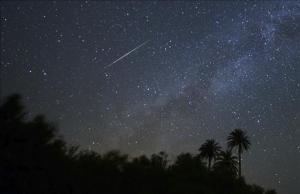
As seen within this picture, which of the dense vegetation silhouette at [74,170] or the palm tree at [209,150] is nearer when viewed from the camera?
the dense vegetation silhouette at [74,170]

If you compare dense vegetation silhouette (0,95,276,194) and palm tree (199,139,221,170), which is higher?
palm tree (199,139,221,170)

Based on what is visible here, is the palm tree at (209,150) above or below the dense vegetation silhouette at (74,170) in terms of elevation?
above

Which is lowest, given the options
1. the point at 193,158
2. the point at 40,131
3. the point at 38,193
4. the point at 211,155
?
the point at 38,193

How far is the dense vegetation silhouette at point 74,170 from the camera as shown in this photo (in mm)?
39625

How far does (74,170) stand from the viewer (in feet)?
148

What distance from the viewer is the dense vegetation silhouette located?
3962 cm

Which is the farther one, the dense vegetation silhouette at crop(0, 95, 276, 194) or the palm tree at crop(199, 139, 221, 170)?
the palm tree at crop(199, 139, 221, 170)

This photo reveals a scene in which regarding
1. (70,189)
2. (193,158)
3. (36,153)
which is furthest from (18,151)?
(193,158)

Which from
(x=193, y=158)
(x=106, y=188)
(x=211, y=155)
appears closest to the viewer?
(x=106, y=188)

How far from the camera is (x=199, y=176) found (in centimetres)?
5578

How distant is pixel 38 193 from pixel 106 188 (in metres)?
8.57

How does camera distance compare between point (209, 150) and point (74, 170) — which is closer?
point (74, 170)

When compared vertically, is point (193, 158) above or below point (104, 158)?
above

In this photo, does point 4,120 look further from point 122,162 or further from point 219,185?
point 219,185
